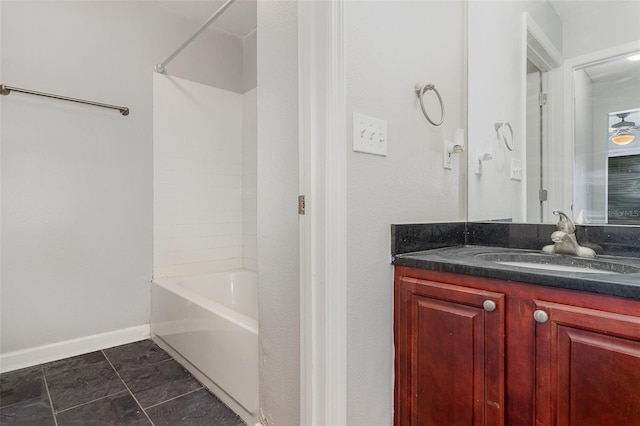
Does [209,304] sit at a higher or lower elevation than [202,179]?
lower

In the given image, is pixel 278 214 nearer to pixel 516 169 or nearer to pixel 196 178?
pixel 516 169

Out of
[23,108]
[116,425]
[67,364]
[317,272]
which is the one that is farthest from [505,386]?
[23,108]

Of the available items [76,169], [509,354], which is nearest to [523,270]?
[509,354]

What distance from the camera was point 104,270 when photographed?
223 cm

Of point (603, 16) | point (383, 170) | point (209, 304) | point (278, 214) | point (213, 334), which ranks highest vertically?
point (603, 16)

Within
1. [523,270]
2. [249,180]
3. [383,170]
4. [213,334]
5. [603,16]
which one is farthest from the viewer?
[249,180]

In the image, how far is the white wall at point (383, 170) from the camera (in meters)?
1.04

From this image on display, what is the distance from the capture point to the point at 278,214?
3.92 feet

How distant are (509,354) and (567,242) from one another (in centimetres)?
54

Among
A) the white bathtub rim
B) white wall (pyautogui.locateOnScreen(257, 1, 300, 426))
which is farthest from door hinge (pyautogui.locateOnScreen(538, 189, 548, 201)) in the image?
the white bathtub rim

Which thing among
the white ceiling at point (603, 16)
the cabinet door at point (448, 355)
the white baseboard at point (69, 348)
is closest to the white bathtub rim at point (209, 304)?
the white baseboard at point (69, 348)

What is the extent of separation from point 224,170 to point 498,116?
2.09 metres

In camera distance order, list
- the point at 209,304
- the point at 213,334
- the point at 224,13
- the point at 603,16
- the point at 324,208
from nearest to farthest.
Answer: the point at 324,208 < the point at 603,16 < the point at 213,334 < the point at 209,304 < the point at 224,13

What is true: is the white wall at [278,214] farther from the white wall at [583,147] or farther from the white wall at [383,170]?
the white wall at [583,147]
